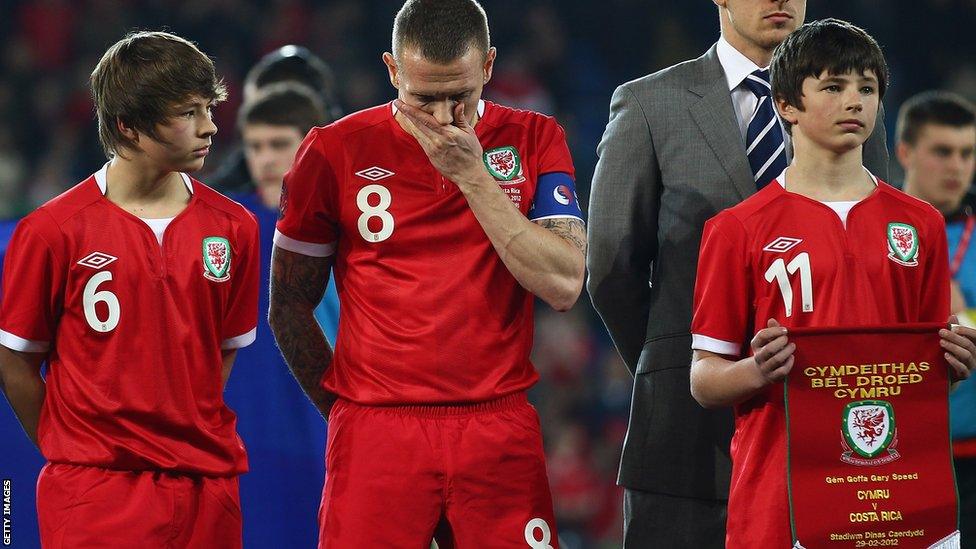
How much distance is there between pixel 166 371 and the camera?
2977 mm

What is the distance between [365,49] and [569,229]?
300 inches

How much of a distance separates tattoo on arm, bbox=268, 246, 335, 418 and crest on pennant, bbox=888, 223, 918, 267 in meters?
1.26

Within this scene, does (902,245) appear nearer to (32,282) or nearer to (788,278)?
(788,278)

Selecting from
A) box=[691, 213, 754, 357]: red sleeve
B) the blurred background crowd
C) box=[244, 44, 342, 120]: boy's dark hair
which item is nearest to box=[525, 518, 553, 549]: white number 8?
box=[691, 213, 754, 357]: red sleeve

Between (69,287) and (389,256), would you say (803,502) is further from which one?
(69,287)

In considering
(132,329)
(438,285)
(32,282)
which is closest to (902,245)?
(438,285)

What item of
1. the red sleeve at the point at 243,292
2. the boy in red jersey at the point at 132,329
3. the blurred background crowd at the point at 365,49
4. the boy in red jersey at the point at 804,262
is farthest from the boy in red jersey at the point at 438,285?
the blurred background crowd at the point at 365,49

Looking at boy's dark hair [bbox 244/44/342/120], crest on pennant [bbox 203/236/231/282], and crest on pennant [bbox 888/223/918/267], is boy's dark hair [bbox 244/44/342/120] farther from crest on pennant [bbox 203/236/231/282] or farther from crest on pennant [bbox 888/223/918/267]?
crest on pennant [bbox 888/223/918/267]

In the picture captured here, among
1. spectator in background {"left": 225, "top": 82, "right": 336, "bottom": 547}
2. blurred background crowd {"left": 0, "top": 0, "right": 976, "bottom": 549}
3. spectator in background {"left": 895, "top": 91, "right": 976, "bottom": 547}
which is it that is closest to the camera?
spectator in background {"left": 225, "top": 82, "right": 336, "bottom": 547}

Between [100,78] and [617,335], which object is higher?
[100,78]

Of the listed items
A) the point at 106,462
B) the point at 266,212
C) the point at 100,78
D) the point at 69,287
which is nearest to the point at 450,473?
the point at 106,462

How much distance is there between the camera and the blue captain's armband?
121 inches

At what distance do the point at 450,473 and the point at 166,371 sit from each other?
2.16 ft

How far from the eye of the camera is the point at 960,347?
9.04ft
